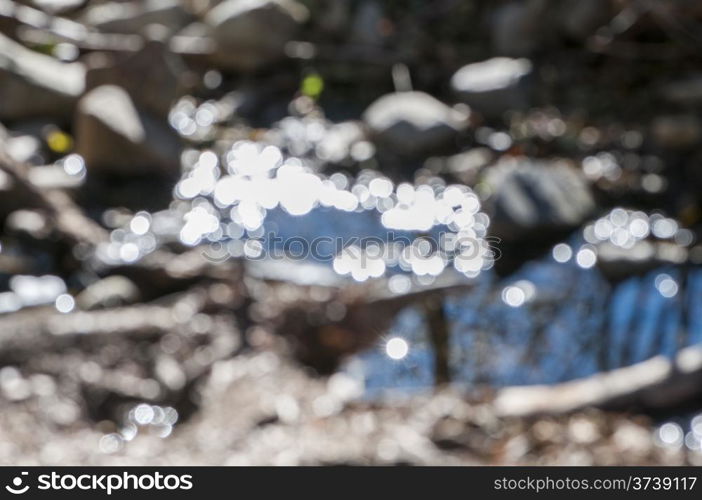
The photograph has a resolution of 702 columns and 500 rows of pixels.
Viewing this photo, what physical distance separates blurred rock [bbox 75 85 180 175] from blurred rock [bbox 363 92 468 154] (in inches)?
42.9

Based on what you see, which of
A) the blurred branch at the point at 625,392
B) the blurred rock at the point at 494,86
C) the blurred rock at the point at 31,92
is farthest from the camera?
the blurred rock at the point at 494,86

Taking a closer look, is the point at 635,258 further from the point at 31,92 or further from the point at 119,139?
the point at 31,92

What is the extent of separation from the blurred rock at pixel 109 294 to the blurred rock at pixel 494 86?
2.67 meters

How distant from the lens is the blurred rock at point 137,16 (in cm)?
572

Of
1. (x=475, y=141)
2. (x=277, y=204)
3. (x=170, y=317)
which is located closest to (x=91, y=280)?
(x=170, y=317)

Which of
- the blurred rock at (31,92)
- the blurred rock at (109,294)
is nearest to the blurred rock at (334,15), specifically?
the blurred rock at (31,92)

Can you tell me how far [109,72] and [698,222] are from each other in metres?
2.85

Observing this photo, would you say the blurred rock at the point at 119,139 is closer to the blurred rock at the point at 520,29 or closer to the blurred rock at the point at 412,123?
the blurred rock at the point at 412,123

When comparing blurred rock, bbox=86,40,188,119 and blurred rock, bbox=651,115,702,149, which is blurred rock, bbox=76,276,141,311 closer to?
blurred rock, bbox=86,40,188,119

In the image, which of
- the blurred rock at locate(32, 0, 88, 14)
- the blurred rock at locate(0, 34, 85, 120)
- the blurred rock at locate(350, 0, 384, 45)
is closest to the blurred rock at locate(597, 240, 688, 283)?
the blurred rock at locate(350, 0, 384, 45)

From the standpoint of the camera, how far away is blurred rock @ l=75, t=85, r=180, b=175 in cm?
443

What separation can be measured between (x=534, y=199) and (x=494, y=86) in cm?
135

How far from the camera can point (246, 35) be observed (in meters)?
5.69
